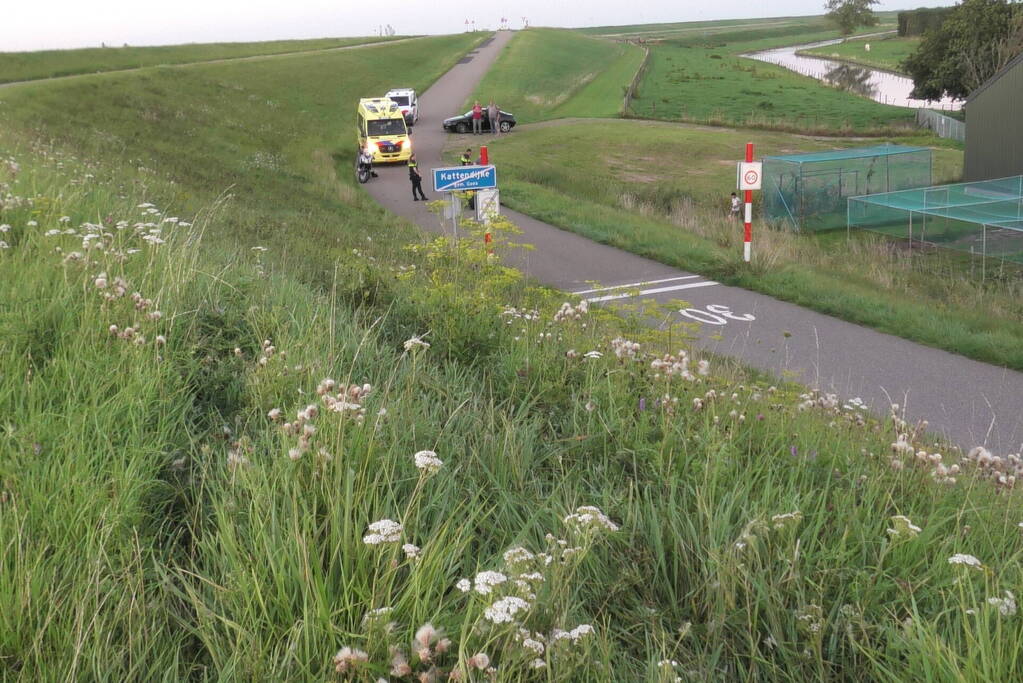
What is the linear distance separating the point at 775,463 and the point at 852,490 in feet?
1.68

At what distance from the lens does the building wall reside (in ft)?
102

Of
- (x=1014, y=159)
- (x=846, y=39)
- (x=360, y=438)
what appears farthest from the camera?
(x=846, y=39)

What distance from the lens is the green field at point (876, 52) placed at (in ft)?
352

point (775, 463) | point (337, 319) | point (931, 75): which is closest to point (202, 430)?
point (337, 319)

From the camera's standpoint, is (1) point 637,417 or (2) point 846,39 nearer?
(1) point 637,417

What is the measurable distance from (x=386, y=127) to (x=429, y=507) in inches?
1385

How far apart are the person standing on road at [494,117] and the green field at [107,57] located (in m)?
24.1

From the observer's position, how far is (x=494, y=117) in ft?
157

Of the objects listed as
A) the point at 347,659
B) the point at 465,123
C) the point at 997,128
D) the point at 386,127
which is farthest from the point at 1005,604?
the point at 465,123

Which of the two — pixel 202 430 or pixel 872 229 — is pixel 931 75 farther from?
pixel 202 430

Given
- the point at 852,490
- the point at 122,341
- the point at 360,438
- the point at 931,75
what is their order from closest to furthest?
the point at 360,438 → the point at 852,490 → the point at 122,341 → the point at 931,75

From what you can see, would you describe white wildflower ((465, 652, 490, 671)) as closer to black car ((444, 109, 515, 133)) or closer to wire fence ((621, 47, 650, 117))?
black car ((444, 109, 515, 133))

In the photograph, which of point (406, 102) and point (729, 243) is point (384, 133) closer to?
point (406, 102)

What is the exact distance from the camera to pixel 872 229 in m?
25.8
